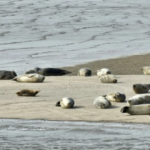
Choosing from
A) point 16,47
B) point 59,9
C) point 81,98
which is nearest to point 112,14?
point 59,9

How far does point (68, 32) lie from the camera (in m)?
21.1

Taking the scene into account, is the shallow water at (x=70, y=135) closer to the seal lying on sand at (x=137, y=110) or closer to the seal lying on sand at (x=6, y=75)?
the seal lying on sand at (x=137, y=110)

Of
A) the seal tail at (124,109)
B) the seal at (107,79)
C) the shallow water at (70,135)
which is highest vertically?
the shallow water at (70,135)

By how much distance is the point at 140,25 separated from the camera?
23578 mm

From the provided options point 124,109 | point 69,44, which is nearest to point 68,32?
point 69,44

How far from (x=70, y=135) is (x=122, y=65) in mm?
7084

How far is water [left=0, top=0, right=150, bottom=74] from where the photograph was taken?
15164 mm

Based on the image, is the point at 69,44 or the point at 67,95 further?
the point at 69,44

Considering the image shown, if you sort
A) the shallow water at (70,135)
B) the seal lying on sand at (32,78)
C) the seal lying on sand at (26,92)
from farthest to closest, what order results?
the seal lying on sand at (32,78) < the seal lying on sand at (26,92) < the shallow water at (70,135)

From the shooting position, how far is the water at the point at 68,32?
15164mm

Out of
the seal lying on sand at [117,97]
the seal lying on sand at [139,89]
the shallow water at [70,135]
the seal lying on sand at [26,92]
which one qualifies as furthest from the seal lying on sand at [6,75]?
the shallow water at [70,135]

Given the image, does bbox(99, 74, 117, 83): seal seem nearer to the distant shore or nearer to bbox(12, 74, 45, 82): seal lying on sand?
bbox(12, 74, 45, 82): seal lying on sand

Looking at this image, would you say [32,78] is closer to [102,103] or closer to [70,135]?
[102,103]

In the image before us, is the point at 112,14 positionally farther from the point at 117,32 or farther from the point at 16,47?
the point at 16,47
